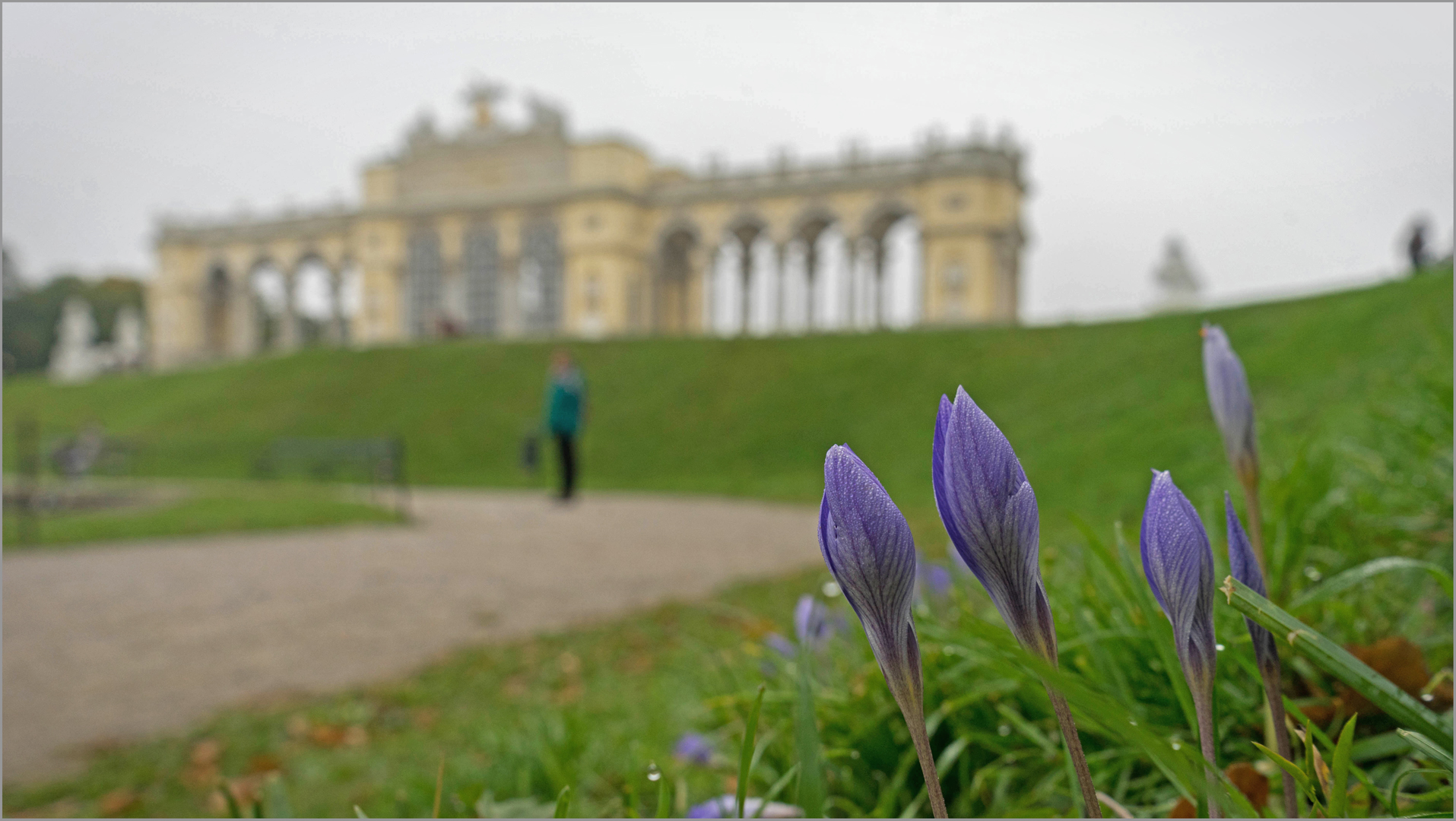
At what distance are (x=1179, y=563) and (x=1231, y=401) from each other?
43 centimetres

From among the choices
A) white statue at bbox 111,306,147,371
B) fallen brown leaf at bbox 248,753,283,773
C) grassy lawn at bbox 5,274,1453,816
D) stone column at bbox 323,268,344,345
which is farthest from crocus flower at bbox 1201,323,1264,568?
white statue at bbox 111,306,147,371

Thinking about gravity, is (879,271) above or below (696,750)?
above

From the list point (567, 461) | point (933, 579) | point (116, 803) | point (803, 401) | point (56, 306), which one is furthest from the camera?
point (56, 306)

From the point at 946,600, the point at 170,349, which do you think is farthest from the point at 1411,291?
the point at 170,349

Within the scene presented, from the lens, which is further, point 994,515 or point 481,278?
point 481,278

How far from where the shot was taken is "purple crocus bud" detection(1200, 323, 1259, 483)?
906 mm

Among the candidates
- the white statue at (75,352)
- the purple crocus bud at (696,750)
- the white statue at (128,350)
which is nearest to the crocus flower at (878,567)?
the purple crocus bud at (696,750)

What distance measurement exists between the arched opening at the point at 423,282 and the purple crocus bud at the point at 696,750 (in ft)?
152

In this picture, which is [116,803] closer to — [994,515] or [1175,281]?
[994,515]

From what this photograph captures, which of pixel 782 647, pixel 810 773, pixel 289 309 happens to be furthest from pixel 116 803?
pixel 289 309

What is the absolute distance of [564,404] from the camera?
10.4m

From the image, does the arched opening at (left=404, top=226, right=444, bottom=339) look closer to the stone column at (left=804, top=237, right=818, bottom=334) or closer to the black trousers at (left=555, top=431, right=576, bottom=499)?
the stone column at (left=804, top=237, right=818, bottom=334)

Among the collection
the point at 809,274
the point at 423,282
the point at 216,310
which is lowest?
the point at 216,310

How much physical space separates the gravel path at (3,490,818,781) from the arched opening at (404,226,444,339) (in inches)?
1509
